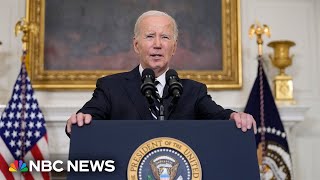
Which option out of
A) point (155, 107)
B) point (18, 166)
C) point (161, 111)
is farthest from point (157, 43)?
point (18, 166)

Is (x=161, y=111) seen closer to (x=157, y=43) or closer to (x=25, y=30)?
(x=157, y=43)

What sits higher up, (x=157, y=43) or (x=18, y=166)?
(x=157, y=43)

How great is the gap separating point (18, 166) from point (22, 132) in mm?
340

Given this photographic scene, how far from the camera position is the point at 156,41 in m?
2.55

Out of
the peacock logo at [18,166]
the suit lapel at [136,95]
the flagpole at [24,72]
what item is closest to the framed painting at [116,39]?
the flagpole at [24,72]

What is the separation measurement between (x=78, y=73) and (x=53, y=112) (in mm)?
625

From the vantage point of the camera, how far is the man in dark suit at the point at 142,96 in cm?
244

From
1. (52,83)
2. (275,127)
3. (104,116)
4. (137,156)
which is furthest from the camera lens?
(52,83)

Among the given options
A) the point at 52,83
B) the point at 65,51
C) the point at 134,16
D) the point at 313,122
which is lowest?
the point at 313,122

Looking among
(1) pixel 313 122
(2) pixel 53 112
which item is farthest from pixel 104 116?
(1) pixel 313 122

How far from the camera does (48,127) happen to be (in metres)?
5.44

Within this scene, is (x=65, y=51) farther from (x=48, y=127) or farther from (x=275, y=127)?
(x=275, y=127)

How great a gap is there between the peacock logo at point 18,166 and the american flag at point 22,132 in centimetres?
4

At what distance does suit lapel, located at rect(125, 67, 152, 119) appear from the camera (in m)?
2.43
